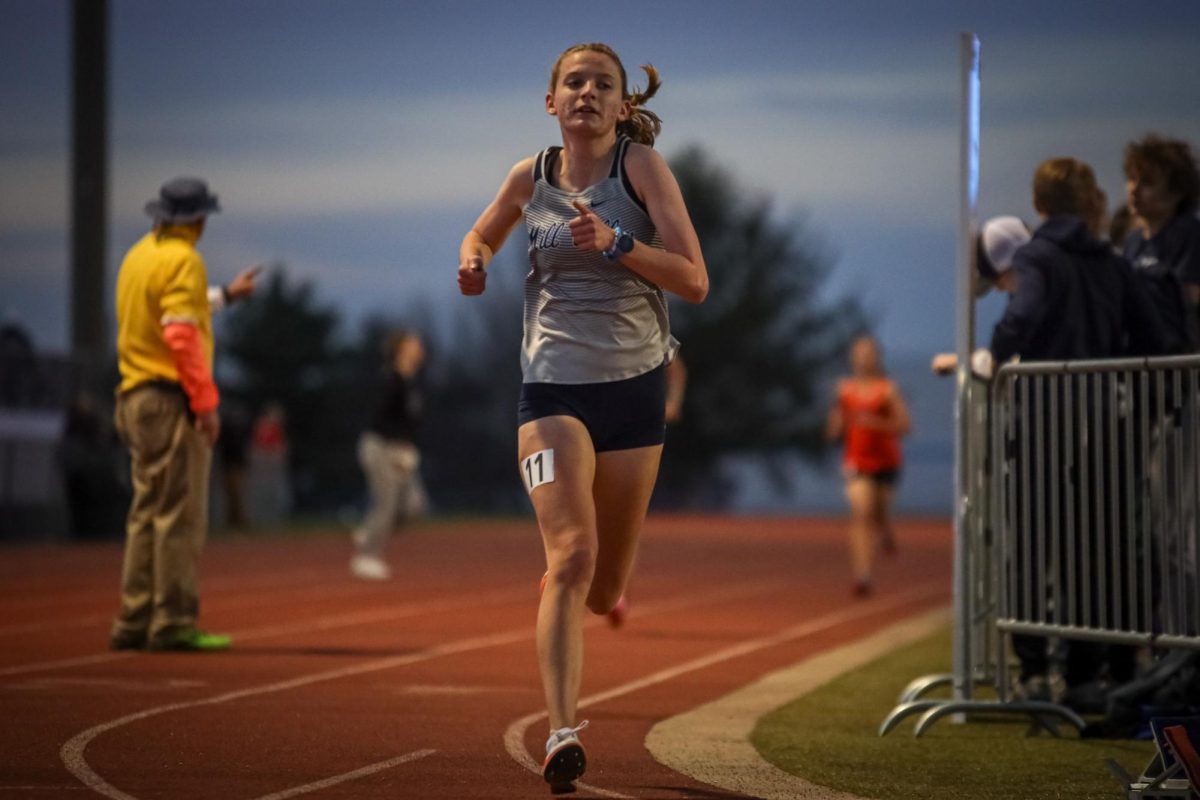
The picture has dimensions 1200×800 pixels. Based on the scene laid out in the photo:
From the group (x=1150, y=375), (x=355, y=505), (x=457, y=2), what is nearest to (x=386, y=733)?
(x=1150, y=375)

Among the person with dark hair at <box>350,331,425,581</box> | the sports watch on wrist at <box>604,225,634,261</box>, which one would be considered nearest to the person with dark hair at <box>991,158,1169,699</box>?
the sports watch on wrist at <box>604,225,634,261</box>

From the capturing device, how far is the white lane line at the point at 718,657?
7.39m

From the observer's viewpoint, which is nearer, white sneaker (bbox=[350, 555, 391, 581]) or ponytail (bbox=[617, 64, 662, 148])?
ponytail (bbox=[617, 64, 662, 148])

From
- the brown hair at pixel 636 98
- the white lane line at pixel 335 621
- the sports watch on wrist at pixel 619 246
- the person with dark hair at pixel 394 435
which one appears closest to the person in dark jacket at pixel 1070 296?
the brown hair at pixel 636 98

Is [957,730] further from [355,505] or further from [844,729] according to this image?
[355,505]

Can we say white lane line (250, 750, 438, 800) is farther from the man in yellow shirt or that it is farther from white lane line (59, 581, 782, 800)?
the man in yellow shirt

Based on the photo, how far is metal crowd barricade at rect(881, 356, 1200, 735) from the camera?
305 inches

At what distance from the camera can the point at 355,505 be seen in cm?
6031

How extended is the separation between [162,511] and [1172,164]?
220 inches

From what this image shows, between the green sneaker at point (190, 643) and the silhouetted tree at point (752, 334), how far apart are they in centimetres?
6271

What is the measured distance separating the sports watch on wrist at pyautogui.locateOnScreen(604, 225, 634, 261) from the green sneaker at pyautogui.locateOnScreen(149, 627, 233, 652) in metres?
5.51

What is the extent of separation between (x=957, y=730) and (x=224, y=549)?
18.5 meters

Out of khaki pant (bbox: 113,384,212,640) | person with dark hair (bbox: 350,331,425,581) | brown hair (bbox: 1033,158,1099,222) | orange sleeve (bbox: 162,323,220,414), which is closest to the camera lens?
brown hair (bbox: 1033,158,1099,222)

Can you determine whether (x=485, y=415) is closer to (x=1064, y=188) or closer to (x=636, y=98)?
(x=1064, y=188)
